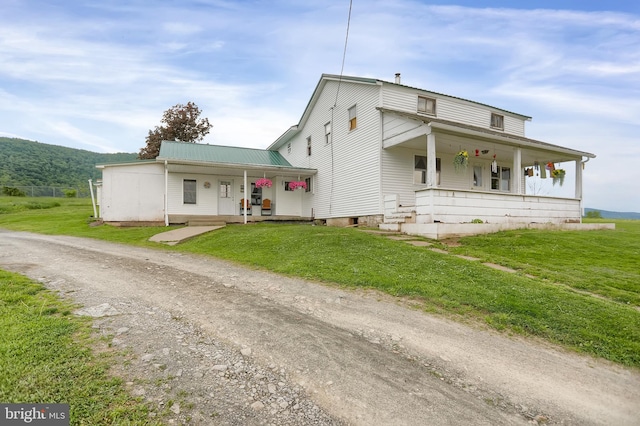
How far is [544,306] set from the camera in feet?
16.5

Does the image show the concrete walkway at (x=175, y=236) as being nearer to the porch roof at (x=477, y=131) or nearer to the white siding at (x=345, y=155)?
the white siding at (x=345, y=155)

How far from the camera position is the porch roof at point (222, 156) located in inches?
688

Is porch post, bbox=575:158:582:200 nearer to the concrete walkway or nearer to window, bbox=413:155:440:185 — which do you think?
window, bbox=413:155:440:185

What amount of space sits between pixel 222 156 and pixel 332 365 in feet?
62.7

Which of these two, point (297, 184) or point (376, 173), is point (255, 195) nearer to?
point (297, 184)

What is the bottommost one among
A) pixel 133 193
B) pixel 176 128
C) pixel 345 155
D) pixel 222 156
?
pixel 133 193

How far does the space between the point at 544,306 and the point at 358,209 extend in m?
10.7

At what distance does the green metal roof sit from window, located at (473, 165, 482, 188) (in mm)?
11510

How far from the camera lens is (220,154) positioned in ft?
67.9

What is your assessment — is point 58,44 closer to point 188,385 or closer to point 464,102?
point 188,385

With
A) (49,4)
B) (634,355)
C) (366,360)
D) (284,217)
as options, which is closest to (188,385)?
(366,360)

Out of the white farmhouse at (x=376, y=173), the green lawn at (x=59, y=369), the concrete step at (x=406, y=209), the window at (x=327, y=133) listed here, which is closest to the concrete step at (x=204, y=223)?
the white farmhouse at (x=376, y=173)

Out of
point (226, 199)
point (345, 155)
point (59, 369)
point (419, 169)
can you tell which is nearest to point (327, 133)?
point (345, 155)

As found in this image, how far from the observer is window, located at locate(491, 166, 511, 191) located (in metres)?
17.9
